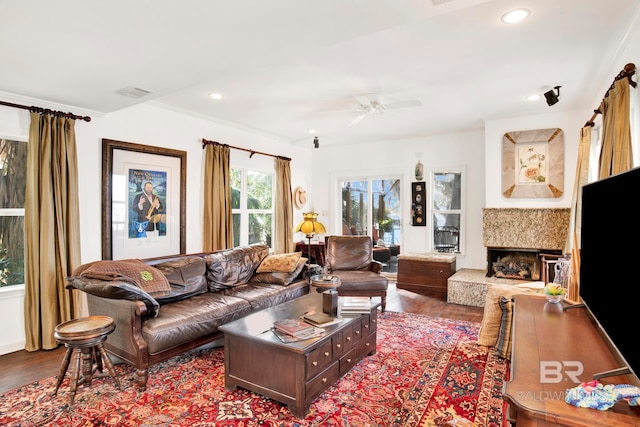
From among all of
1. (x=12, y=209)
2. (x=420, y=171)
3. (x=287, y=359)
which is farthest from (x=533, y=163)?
(x=12, y=209)

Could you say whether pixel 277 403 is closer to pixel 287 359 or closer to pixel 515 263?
pixel 287 359

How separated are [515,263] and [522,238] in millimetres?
456

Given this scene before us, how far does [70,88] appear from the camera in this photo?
3031 millimetres

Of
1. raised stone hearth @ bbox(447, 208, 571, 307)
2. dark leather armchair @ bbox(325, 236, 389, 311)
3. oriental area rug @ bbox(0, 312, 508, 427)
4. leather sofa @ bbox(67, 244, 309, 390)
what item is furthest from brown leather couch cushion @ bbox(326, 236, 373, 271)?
oriental area rug @ bbox(0, 312, 508, 427)

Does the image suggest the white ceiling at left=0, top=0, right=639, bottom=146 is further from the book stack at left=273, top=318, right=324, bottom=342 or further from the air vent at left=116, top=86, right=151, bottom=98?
the book stack at left=273, top=318, right=324, bottom=342

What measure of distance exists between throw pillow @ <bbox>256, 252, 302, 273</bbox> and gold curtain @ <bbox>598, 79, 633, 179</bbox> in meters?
3.15

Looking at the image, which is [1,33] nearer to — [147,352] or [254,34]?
[254,34]

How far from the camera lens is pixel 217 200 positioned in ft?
16.3

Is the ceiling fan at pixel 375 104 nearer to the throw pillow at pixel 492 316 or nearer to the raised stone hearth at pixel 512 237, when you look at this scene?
the throw pillow at pixel 492 316

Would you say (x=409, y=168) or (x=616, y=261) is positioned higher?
(x=409, y=168)

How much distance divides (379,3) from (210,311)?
2675mm

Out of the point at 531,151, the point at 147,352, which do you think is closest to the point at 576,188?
the point at 531,151

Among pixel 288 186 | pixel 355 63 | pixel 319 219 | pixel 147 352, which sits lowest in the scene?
pixel 147 352

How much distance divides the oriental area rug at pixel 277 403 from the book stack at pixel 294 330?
0.45m
